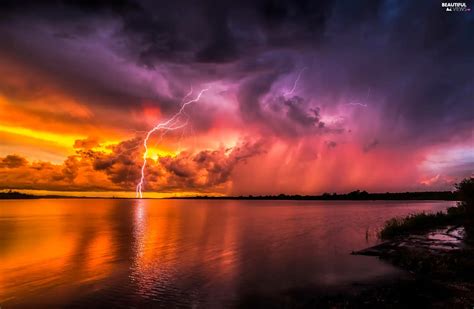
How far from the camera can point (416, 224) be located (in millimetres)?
50688

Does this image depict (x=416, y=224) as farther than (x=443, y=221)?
No

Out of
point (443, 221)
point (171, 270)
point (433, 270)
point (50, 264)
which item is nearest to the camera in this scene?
point (433, 270)

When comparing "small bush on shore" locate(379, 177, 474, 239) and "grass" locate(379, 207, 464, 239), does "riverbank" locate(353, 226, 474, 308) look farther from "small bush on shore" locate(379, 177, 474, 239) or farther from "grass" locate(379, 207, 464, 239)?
"grass" locate(379, 207, 464, 239)

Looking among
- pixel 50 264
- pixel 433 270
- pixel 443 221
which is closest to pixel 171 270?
pixel 50 264

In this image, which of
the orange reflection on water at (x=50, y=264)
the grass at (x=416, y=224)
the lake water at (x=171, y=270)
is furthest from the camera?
the grass at (x=416, y=224)

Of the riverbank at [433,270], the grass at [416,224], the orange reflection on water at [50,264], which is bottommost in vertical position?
the orange reflection on water at [50,264]

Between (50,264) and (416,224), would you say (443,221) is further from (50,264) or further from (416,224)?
(50,264)

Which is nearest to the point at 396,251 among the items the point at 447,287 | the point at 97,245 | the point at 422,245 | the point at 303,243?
the point at 422,245

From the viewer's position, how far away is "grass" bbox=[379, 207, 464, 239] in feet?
153

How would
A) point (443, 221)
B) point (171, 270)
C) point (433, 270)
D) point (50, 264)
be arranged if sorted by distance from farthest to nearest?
point (443, 221)
point (50, 264)
point (171, 270)
point (433, 270)

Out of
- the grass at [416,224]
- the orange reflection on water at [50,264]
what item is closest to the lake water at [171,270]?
the orange reflection on water at [50,264]

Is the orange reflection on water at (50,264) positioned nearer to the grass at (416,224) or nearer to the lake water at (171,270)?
the lake water at (171,270)

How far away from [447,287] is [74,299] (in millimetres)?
22829

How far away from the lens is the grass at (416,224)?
153 ft
